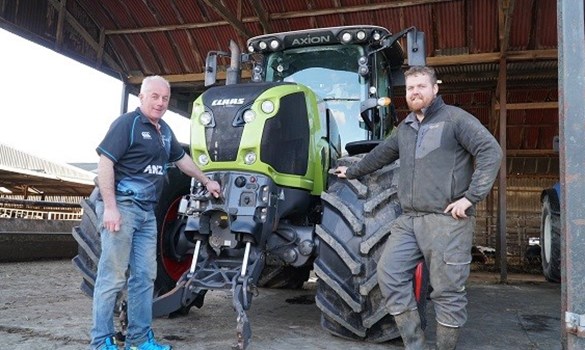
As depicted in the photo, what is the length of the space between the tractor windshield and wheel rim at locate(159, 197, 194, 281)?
1535 mm

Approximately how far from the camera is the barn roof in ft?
27.8

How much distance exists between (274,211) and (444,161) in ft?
3.63

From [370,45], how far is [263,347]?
256 cm

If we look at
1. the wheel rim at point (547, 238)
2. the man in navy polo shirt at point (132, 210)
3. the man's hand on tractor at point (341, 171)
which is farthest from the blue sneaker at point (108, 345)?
the wheel rim at point (547, 238)

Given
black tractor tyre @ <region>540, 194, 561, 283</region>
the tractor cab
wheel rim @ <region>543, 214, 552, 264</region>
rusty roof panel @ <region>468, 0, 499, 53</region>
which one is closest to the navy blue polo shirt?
the tractor cab

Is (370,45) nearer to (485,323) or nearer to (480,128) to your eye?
(480,128)

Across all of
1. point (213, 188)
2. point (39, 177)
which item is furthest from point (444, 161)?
point (39, 177)

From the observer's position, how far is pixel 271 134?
3.29 metres

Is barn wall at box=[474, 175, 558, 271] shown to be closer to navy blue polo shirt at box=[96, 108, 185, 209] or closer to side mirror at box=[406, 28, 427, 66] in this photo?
side mirror at box=[406, 28, 427, 66]

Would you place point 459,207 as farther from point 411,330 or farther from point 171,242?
point 171,242

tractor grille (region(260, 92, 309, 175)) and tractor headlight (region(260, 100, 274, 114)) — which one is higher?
tractor headlight (region(260, 100, 274, 114))

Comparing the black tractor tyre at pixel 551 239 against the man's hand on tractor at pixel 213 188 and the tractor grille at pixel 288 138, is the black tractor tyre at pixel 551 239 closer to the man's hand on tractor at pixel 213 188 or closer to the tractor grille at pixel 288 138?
the tractor grille at pixel 288 138

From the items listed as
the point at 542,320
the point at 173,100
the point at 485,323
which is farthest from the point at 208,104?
the point at 173,100

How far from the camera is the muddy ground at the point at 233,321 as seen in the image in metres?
3.14
